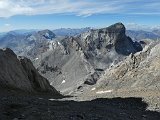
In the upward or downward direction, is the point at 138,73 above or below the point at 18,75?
below

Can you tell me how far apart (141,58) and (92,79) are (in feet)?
315

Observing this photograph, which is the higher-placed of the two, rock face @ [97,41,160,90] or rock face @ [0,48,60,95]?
rock face @ [0,48,60,95]

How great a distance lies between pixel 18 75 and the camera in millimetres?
51281

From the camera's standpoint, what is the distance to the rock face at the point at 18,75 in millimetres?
45900

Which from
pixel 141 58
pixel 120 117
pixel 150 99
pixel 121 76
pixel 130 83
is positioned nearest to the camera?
pixel 120 117

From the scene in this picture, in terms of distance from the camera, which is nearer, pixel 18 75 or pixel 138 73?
pixel 18 75

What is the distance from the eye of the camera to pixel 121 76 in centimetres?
8244

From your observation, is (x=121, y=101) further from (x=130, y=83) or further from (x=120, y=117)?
(x=130, y=83)

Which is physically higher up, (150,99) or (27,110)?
(27,110)

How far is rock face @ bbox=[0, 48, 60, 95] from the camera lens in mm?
45900

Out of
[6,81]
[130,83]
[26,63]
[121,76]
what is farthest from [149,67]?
[6,81]

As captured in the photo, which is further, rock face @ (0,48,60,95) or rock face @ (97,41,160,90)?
rock face @ (97,41,160,90)

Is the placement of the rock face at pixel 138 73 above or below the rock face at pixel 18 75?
below

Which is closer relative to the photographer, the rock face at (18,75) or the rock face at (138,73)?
the rock face at (18,75)
